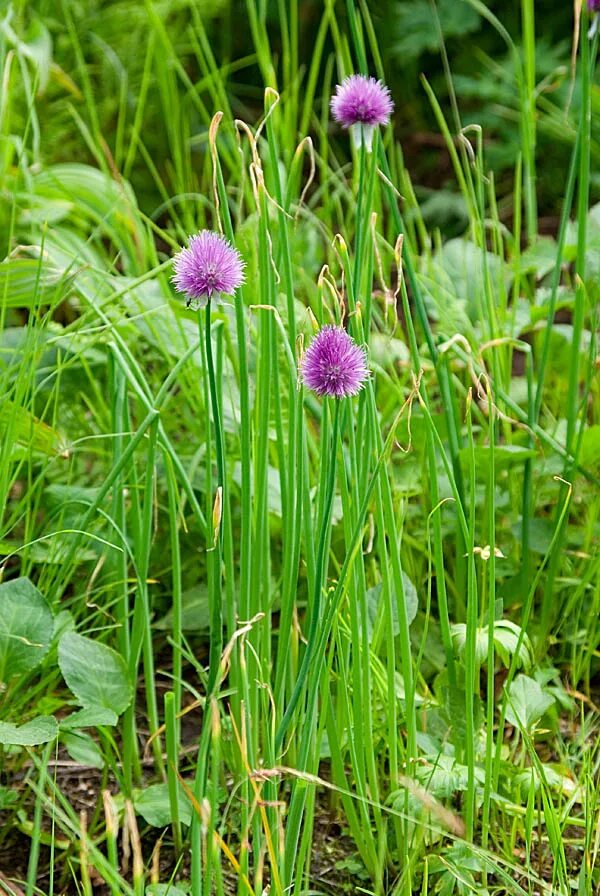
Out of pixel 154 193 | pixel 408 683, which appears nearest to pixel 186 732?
pixel 408 683

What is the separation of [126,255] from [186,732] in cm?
72

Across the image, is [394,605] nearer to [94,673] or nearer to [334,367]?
[94,673]

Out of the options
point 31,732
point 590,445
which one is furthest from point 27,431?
point 590,445

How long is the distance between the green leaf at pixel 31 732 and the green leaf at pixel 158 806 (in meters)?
0.15

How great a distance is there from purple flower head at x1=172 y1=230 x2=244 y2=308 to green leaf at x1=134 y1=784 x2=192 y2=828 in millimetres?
501

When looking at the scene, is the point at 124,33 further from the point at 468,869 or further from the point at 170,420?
the point at 468,869

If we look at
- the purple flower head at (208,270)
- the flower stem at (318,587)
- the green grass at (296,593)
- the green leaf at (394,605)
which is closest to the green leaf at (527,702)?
the green grass at (296,593)

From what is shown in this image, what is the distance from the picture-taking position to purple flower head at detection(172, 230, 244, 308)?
724 mm

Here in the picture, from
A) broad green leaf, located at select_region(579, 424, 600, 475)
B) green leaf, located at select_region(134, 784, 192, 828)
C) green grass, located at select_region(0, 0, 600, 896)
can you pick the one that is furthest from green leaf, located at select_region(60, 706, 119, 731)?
broad green leaf, located at select_region(579, 424, 600, 475)

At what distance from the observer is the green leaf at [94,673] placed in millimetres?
941

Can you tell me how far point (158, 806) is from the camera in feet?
3.24

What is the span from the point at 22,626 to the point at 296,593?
29cm

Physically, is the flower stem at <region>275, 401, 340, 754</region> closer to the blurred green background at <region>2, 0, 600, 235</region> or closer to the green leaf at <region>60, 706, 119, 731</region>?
the green leaf at <region>60, 706, 119, 731</region>

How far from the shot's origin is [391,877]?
0.98 meters
